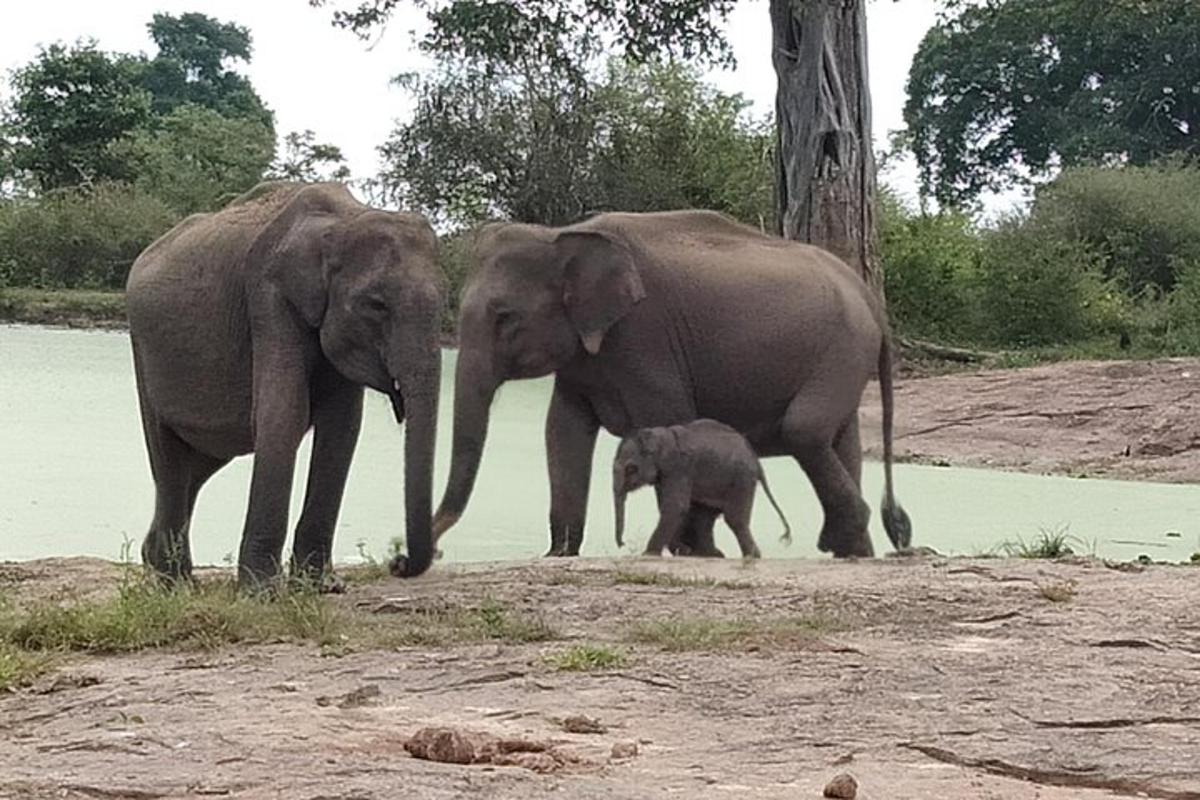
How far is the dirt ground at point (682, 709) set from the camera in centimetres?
365

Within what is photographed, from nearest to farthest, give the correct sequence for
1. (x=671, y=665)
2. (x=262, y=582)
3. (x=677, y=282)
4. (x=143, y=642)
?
1. (x=671, y=665)
2. (x=143, y=642)
3. (x=262, y=582)
4. (x=677, y=282)

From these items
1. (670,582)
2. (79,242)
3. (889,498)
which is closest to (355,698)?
(670,582)

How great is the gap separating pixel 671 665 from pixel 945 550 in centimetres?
510

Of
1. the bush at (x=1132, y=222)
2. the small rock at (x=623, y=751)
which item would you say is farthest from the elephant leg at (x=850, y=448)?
the bush at (x=1132, y=222)

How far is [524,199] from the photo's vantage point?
27031 millimetres

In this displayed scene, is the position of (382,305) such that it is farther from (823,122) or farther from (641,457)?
(823,122)

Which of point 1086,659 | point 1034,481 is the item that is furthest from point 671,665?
point 1034,481

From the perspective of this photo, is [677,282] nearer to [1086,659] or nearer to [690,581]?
[690,581]

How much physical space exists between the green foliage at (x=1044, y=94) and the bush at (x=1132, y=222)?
1400cm

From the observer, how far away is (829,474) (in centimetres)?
831

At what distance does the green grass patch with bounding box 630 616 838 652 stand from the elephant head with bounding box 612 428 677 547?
2.30m

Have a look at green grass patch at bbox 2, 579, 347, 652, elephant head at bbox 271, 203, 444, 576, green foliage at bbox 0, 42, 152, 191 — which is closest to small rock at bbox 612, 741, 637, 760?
green grass patch at bbox 2, 579, 347, 652

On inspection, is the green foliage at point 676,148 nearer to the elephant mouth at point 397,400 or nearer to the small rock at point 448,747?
the elephant mouth at point 397,400

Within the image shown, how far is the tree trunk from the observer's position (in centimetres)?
1523
